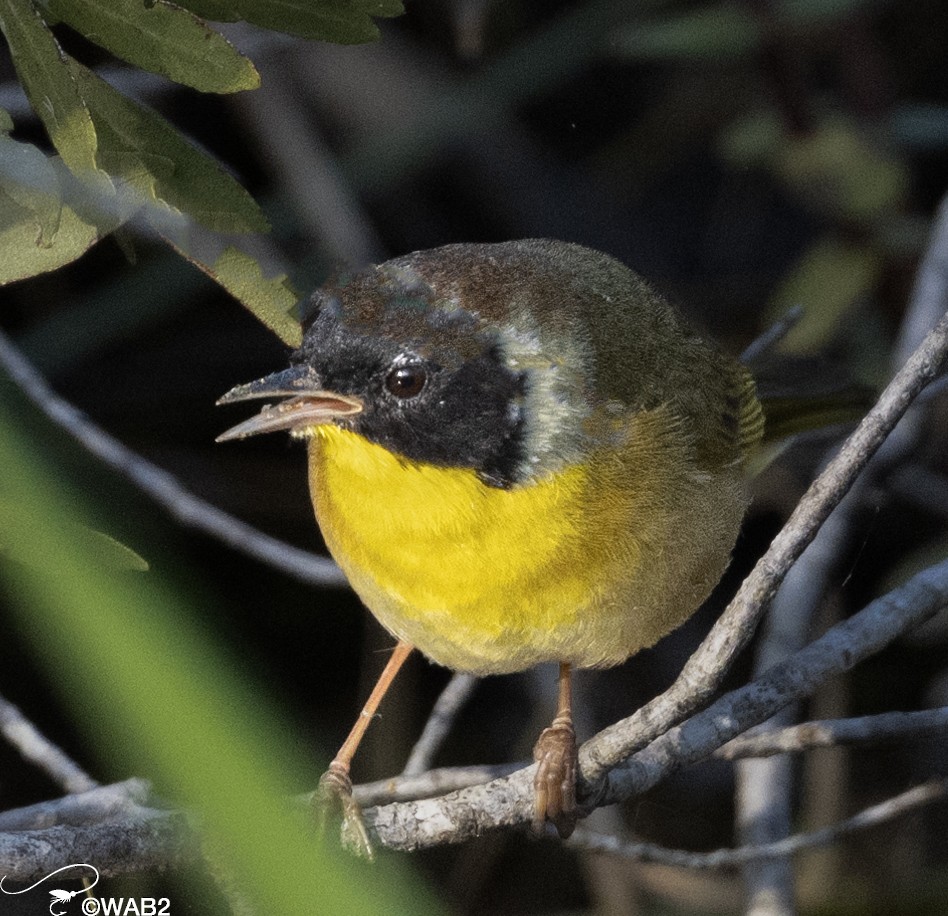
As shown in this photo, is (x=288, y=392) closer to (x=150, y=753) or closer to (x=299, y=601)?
(x=150, y=753)

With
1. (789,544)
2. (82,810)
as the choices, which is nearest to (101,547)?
(789,544)

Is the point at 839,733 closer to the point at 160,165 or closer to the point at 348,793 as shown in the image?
the point at 348,793

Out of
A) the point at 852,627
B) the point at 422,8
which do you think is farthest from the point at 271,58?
the point at 852,627

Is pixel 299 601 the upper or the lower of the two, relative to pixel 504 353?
lower

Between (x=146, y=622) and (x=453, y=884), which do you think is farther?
(x=453, y=884)

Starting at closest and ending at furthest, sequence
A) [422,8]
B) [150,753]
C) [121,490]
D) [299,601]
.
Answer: [150,753] < [121,490] < [299,601] < [422,8]

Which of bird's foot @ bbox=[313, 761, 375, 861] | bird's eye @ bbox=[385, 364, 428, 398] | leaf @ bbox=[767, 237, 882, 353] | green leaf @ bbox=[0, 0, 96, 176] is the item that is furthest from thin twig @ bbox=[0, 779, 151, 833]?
leaf @ bbox=[767, 237, 882, 353]

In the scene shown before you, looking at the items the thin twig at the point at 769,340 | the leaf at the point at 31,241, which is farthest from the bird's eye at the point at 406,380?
the thin twig at the point at 769,340
